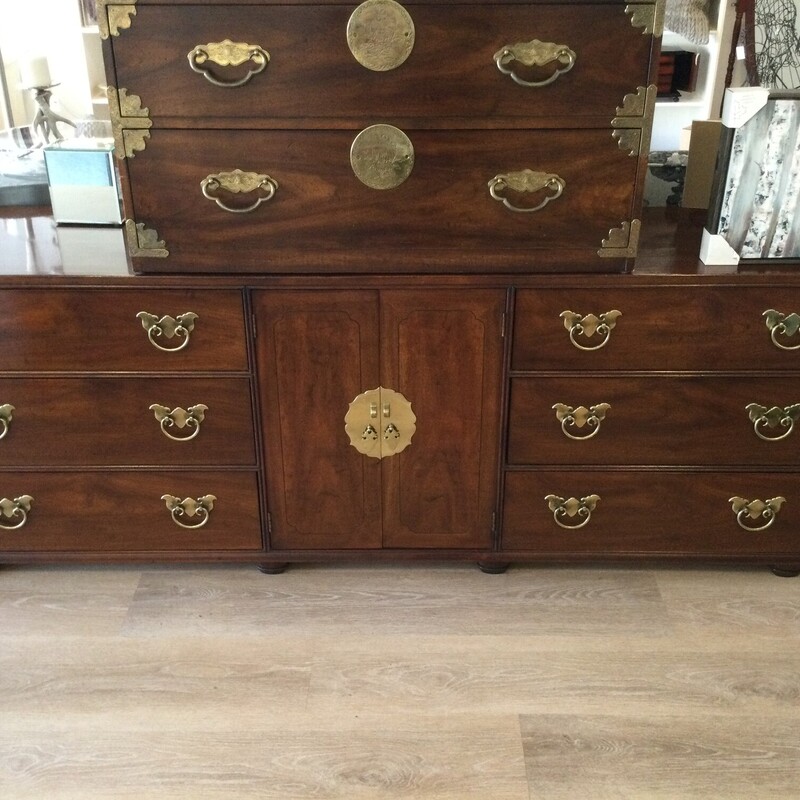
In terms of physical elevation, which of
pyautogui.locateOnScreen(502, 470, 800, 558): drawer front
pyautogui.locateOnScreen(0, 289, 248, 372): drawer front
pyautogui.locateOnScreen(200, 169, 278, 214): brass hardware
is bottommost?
pyautogui.locateOnScreen(502, 470, 800, 558): drawer front

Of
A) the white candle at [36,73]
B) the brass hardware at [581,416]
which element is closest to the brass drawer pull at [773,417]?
the brass hardware at [581,416]

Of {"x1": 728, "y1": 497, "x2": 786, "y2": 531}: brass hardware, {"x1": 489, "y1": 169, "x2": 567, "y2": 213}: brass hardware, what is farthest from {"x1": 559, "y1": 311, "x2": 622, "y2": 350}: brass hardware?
{"x1": 728, "y1": 497, "x2": 786, "y2": 531}: brass hardware

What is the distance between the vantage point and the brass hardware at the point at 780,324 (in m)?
1.47

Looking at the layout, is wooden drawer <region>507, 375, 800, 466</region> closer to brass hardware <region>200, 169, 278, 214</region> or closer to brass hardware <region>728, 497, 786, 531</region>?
brass hardware <region>728, 497, 786, 531</region>

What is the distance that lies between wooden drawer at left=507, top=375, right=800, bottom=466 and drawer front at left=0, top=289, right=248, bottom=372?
22.1 inches

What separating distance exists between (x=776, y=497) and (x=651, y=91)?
848 millimetres

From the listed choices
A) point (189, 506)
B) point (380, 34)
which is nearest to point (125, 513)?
point (189, 506)

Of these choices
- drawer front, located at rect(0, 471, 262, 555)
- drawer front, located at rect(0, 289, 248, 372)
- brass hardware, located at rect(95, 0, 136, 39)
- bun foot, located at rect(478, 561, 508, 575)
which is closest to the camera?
brass hardware, located at rect(95, 0, 136, 39)

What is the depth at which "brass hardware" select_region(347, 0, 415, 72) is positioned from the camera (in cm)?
126

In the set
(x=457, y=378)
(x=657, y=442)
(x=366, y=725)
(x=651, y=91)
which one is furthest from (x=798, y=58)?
(x=366, y=725)

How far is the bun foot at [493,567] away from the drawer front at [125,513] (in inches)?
19.1

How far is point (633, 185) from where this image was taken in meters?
1.39

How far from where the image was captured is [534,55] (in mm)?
1286

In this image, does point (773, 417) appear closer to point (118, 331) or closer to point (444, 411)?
point (444, 411)
